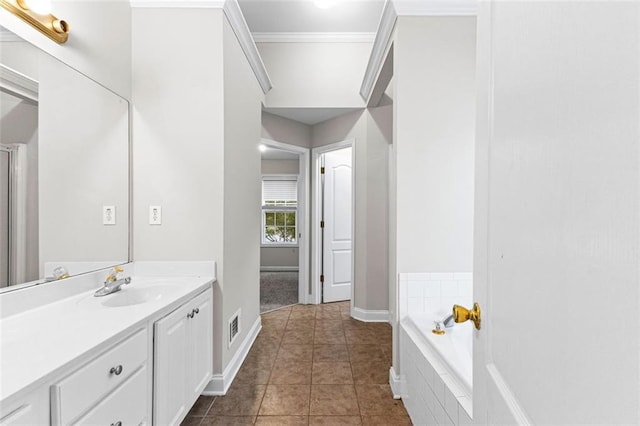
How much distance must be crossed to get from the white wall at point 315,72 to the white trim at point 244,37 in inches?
11.3

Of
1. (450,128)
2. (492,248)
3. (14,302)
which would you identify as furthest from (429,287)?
(14,302)

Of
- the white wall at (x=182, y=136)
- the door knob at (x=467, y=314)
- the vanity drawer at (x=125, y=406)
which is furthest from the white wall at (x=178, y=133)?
the door knob at (x=467, y=314)

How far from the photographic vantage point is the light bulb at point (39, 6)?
131 cm

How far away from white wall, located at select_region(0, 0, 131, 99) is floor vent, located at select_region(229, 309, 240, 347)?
1.72 meters

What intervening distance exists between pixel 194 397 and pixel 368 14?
3.51m

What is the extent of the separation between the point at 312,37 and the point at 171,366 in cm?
338

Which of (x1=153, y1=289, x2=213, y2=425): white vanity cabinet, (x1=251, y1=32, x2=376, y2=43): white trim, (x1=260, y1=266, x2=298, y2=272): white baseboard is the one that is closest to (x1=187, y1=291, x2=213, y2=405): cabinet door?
(x1=153, y1=289, x2=213, y2=425): white vanity cabinet

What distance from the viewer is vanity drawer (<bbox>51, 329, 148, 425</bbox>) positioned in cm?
84

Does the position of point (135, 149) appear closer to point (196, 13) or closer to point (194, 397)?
point (196, 13)

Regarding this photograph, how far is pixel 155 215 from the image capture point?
6.48 ft

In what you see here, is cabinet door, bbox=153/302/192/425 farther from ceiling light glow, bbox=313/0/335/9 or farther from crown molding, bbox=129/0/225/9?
ceiling light glow, bbox=313/0/335/9

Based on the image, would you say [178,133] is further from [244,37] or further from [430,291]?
[430,291]

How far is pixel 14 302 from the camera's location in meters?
1.23

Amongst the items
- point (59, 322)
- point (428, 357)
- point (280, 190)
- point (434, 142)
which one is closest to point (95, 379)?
point (59, 322)
